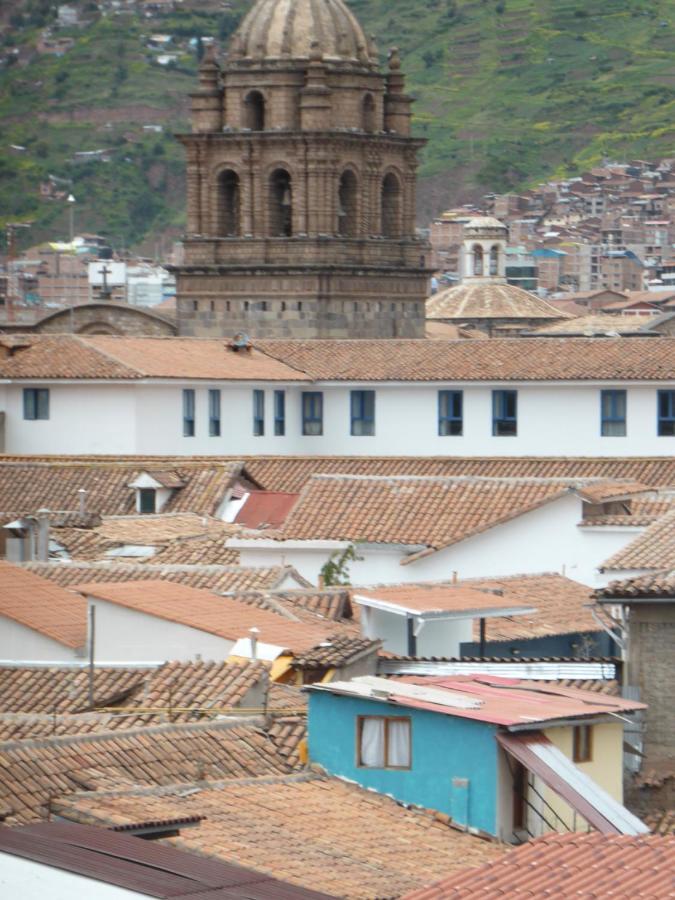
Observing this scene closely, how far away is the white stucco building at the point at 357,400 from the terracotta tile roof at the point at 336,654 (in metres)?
31.9

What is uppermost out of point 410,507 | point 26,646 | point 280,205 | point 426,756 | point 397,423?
point 280,205

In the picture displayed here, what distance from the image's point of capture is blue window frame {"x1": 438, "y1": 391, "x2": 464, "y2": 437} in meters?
61.8

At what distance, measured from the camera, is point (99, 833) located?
745 inches

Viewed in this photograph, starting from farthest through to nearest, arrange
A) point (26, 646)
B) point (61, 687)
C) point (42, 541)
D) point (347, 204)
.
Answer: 1. point (347, 204)
2. point (42, 541)
3. point (26, 646)
4. point (61, 687)

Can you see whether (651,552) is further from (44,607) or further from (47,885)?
(47,885)

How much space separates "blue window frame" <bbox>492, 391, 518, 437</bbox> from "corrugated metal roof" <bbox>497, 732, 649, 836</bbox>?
37505 millimetres

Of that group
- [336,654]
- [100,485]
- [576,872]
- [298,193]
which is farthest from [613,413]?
[576,872]

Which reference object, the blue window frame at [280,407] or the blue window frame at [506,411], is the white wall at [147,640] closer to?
the blue window frame at [506,411]

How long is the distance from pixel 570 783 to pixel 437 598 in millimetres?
8833

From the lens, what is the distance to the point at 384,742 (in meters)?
24.0

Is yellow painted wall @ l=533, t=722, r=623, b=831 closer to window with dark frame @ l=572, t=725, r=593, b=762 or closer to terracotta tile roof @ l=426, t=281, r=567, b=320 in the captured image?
window with dark frame @ l=572, t=725, r=593, b=762

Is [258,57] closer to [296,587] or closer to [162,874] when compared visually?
[296,587]

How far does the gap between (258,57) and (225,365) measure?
19.3 meters

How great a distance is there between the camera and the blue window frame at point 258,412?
2489 inches
